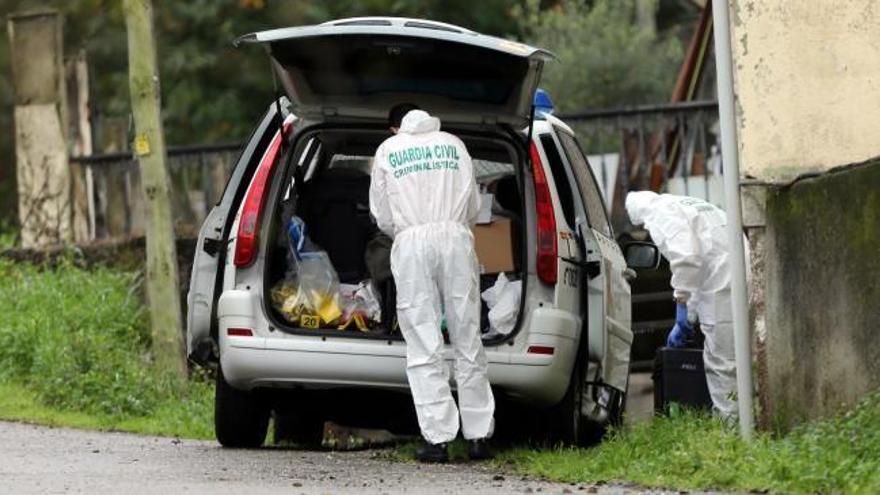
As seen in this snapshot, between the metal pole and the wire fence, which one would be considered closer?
the metal pole

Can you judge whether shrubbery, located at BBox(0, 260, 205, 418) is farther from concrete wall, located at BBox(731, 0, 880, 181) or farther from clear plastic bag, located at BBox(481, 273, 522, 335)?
concrete wall, located at BBox(731, 0, 880, 181)

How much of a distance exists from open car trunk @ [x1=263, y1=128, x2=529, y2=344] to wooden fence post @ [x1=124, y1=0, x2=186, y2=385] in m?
3.50

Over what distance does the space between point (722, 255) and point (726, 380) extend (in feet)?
2.63

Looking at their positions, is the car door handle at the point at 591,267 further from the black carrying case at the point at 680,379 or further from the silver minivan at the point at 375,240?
the black carrying case at the point at 680,379

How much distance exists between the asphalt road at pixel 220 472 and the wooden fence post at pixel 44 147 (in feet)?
26.0

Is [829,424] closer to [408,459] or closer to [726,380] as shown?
[408,459]

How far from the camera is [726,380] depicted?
44.7ft

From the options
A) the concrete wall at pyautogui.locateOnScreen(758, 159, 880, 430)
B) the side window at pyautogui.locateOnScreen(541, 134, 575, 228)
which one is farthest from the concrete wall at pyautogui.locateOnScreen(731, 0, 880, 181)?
the side window at pyautogui.locateOnScreen(541, 134, 575, 228)

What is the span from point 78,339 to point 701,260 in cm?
465

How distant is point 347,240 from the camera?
12.3 m

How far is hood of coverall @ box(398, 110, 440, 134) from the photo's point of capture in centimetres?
1154

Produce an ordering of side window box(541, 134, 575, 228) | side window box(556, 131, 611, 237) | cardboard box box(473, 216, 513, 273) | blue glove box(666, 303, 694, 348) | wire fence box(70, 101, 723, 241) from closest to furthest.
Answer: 1. side window box(541, 134, 575, 228)
2. cardboard box box(473, 216, 513, 273)
3. side window box(556, 131, 611, 237)
4. blue glove box(666, 303, 694, 348)
5. wire fence box(70, 101, 723, 241)

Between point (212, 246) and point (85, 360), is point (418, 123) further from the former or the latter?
point (85, 360)

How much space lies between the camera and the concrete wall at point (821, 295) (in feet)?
34.1
